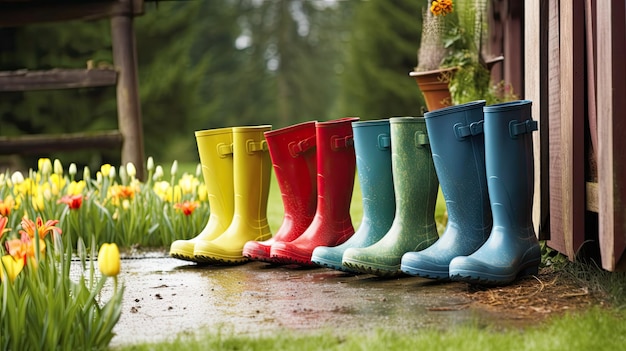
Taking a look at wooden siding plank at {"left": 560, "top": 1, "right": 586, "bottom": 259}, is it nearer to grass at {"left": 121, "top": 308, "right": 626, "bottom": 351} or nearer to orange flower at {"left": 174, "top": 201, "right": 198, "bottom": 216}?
grass at {"left": 121, "top": 308, "right": 626, "bottom": 351}

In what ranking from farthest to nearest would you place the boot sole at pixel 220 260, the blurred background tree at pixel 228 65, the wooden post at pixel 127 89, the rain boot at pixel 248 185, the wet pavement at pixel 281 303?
the blurred background tree at pixel 228 65 → the wooden post at pixel 127 89 → the rain boot at pixel 248 185 → the boot sole at pixel 220 260 → the wet pavement at pixel 281 303

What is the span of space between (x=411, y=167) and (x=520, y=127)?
1.26 feet

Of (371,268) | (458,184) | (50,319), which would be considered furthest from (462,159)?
(50,319)

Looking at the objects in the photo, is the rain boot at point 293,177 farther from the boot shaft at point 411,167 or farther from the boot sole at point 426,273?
the boot sole at point 426,273

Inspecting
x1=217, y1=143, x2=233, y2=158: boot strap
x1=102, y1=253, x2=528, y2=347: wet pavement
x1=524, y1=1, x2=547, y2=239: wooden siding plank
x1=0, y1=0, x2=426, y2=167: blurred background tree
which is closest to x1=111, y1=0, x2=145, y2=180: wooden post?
x1=0, y1=0, x2=426, y2=167: blurred background tree

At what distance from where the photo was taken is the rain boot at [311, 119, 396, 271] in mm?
2740

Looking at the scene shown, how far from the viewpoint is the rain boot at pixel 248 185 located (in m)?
3.22

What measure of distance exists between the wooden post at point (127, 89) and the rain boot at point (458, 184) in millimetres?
3404

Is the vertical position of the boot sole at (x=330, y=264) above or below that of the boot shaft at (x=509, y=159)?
below

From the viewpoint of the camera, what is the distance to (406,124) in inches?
104

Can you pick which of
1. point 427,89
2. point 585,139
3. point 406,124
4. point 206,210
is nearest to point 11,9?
point 206,210

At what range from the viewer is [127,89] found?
559 cm

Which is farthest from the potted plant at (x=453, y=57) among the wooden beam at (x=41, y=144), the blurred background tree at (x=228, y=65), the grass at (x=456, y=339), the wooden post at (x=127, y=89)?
the blurred background tree at (x=228, y=65)

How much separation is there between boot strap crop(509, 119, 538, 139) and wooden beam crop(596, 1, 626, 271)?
0.33 meters
